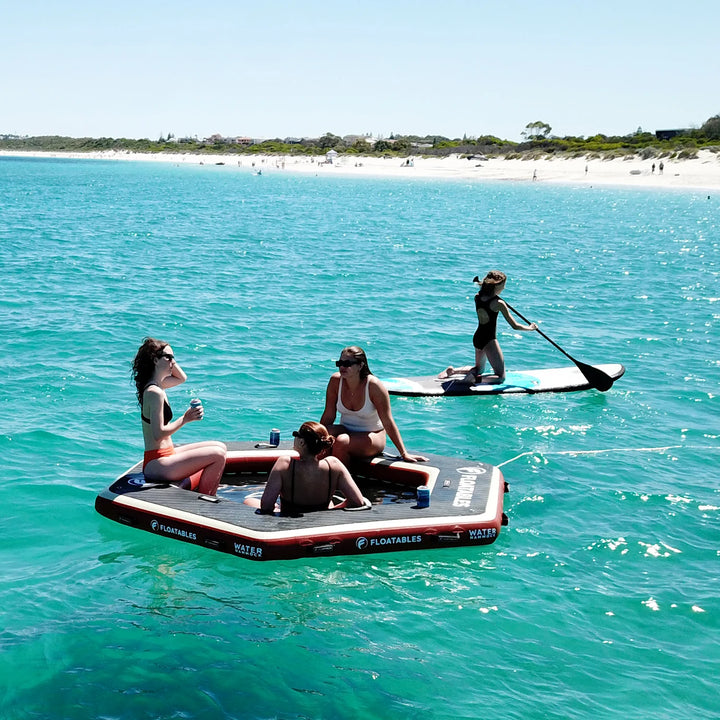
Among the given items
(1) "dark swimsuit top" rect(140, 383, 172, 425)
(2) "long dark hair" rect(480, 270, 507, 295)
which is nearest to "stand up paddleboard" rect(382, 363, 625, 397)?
(2) "long dark hair" rect(480, 270, 507, 295)

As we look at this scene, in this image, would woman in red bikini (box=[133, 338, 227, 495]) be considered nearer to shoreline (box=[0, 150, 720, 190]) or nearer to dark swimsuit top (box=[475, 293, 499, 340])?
dark swimsuit top (box=[475, 293, 499, 340])

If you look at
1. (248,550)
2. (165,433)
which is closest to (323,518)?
(248,550)

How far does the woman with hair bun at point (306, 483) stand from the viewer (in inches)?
319

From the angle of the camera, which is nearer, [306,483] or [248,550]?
[248,550]

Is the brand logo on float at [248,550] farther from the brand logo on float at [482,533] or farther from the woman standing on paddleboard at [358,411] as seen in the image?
the brand logo on float at [482,533]

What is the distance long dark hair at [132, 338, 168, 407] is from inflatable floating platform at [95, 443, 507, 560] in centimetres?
102

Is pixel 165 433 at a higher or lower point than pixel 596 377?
higher

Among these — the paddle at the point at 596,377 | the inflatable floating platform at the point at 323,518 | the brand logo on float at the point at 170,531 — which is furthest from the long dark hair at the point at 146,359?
the paddle at the point at 596,377

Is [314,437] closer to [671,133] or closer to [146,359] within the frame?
[146,359]

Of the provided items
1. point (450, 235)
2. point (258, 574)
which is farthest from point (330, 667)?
point (450, 235)

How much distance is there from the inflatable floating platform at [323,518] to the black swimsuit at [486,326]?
14.9 ft

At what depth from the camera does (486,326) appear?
530 inches

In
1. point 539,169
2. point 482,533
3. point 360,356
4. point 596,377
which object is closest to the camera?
point 482,533

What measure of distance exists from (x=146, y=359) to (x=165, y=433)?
2.43 ft
